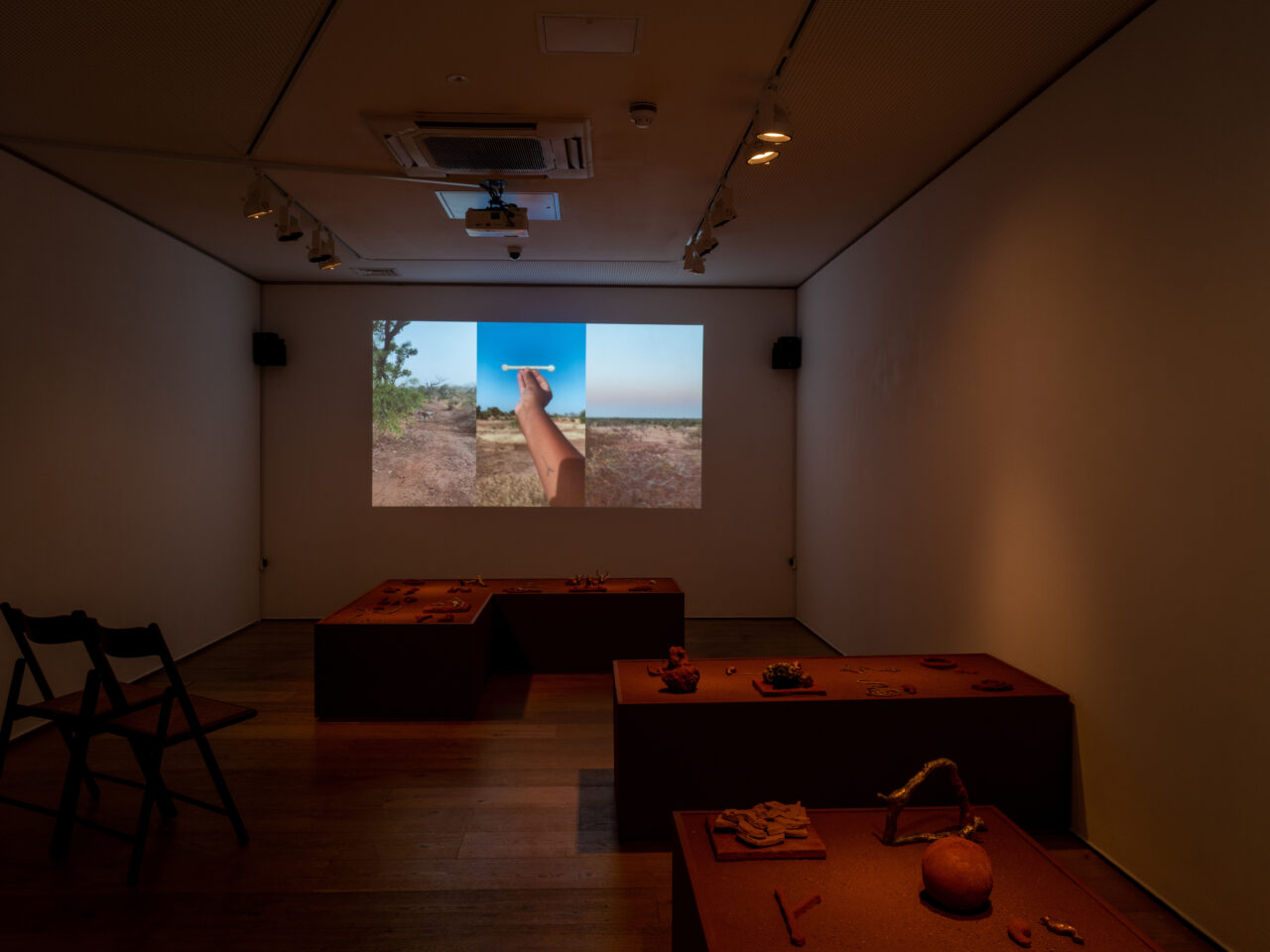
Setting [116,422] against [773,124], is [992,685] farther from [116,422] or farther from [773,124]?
[116,422]

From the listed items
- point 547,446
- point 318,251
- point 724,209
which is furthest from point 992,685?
point 547,446

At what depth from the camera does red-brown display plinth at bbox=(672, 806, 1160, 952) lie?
1706mm

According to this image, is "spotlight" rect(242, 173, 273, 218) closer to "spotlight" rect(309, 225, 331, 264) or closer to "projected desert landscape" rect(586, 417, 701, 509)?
"spotlight" rect(309, 225, 331, 264)

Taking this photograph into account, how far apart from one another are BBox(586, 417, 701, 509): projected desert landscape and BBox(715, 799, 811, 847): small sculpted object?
230 inches

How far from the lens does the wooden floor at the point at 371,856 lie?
8.87ft

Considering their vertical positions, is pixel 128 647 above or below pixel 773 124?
below

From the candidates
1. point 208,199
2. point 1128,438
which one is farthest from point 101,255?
point 1128,438

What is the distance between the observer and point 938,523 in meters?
4.64

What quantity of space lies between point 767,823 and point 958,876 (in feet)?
1.63

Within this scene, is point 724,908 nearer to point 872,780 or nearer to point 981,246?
point 872,780

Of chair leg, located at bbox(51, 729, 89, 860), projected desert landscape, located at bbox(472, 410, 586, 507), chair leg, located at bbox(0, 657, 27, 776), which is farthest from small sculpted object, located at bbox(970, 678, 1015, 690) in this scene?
projected desert landscape, located at bbox(472, 410, 586, 507)

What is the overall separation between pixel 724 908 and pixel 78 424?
488 centimetres

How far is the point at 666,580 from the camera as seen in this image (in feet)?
21.5

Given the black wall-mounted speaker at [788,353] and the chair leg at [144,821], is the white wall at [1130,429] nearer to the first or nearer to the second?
the black wall-mounted speaker at [788,353]
